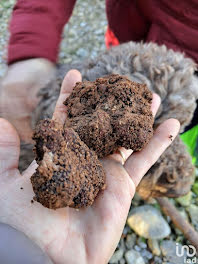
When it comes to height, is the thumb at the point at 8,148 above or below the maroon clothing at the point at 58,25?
below

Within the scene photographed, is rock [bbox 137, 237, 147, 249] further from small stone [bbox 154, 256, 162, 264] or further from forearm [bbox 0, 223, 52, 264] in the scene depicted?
forearm [bbox 0, 223, 52, 264]

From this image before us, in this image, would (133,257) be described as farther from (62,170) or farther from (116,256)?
(62,170)

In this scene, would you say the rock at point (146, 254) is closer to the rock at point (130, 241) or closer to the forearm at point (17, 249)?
the rock at point (130, 241)

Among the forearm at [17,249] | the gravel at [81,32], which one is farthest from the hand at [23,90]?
the gravel at [81,32]

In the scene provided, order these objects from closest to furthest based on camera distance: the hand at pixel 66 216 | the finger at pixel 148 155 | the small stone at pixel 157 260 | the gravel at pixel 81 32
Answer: the hand at pixel 66 216
the finger at pixel 148 155
the small stone at pixel 157 260
the gravel at pixel 81 32

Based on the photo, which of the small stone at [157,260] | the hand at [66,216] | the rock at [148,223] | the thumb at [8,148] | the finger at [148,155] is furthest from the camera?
the rock at [148,223]

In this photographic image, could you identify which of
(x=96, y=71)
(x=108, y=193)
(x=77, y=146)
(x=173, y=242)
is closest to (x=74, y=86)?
(x=96, y=71)

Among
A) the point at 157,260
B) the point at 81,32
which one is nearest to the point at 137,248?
the point at 157,260

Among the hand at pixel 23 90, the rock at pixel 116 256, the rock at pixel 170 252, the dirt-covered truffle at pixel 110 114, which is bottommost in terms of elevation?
the rock at pixel 116 256
